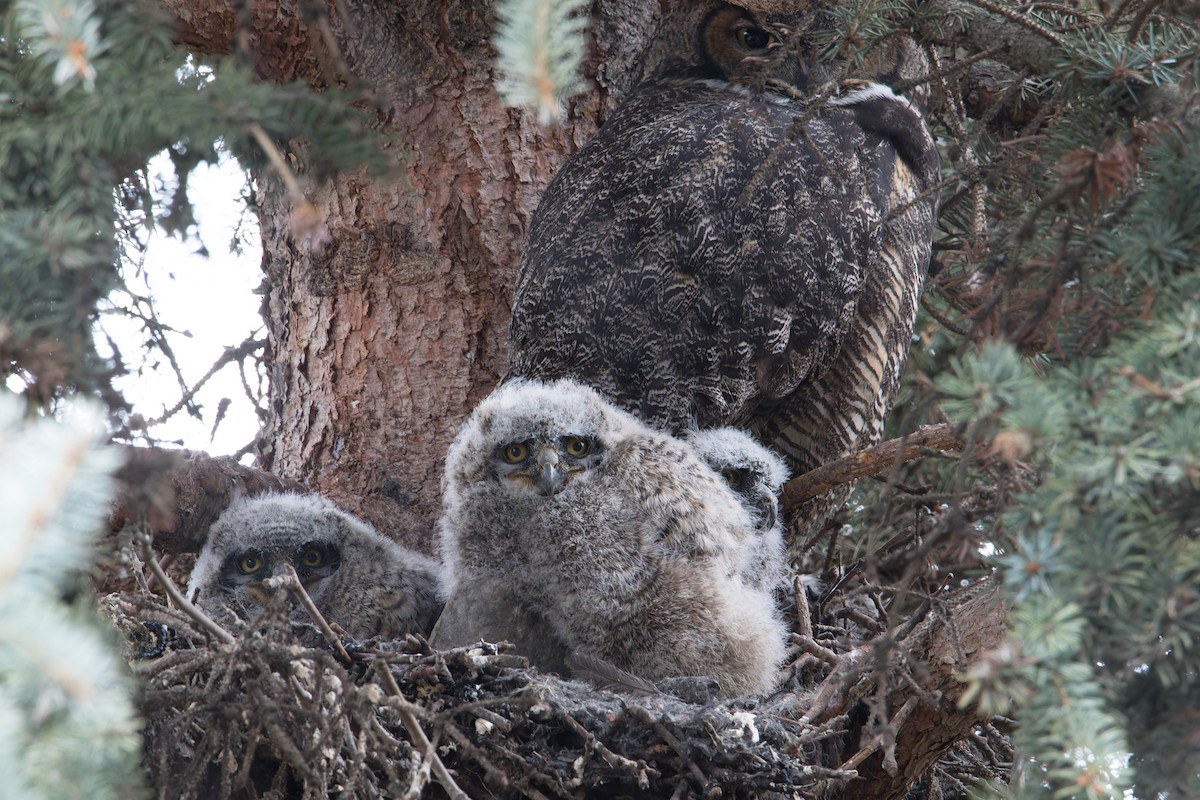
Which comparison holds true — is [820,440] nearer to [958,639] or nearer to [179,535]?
[958,639]

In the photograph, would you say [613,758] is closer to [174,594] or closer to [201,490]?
[174,594]

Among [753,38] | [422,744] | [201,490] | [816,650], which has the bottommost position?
[422,744]

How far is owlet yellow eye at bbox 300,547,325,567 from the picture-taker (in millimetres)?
2834

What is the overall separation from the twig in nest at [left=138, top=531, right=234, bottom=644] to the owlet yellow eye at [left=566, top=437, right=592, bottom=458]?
97 cm

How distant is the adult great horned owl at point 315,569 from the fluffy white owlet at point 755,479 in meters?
0.84

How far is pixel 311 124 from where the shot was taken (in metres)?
1.43

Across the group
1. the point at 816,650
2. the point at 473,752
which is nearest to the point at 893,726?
the point at 816,650

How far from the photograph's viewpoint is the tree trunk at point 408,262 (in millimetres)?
3330

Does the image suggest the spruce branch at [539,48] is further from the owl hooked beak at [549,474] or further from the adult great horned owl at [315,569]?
the adult great horned owl at [315,569]

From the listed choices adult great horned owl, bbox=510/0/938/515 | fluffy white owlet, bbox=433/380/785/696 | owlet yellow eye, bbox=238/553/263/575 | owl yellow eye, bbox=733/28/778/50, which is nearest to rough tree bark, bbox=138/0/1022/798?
adult great horned owl, bbox=510/0/938/515

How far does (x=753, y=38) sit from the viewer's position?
133 inches

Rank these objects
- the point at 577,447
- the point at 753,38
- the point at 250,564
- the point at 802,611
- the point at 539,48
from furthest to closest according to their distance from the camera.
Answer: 1. the point at 753,38
2. the point at 802,611
3. the point at 250,564
4. the point at 577,447
5. the point at 539,48

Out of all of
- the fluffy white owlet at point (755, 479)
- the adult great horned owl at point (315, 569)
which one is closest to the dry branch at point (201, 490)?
the adult great horned owl at point (315, 569)

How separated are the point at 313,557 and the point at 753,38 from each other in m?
2.02
